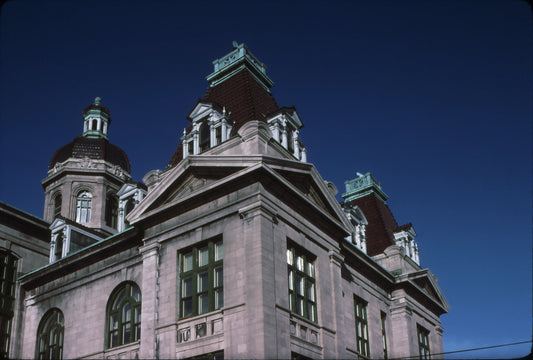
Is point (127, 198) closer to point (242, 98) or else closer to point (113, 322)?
point (113, 322)

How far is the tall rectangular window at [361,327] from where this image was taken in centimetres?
3319

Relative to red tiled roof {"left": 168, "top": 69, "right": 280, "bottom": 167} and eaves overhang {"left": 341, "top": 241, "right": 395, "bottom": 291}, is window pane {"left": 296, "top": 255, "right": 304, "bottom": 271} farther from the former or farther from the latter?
red tiled roof {"left": 168, "top": 69, "right": 280, "bottom": 167}

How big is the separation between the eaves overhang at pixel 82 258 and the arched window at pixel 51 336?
2056 millimetres

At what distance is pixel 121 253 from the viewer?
31.2m

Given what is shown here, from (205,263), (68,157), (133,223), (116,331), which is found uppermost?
(68,157)

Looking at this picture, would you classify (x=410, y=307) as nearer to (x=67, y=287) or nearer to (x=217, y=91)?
(x=217, y=91)

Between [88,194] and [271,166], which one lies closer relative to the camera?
[271,166]

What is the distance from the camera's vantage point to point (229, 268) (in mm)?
25531

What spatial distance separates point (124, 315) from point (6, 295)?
8.96 meters

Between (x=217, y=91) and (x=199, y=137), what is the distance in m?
5.93

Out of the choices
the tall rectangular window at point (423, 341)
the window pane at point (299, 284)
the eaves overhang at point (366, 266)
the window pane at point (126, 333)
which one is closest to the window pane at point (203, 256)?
the window pane at point (299, 284)

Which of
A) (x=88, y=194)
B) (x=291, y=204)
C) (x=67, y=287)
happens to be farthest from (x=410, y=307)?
(x=88, y=194)

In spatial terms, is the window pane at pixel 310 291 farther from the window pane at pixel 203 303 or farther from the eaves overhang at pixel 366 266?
the window pane at pixel 203 303

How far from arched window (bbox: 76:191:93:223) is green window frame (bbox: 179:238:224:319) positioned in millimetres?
22056
